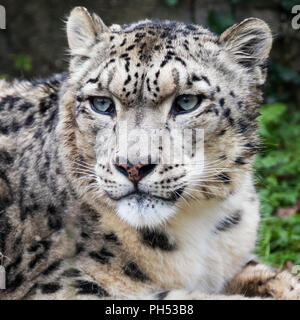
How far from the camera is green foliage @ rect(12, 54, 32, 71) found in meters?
11.5

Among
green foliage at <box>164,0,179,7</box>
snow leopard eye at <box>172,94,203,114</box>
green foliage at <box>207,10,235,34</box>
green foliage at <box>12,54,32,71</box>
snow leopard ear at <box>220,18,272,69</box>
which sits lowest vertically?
snow leopard eye at <box>172,94,203,114</box>

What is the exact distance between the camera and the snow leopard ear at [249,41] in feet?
16.9

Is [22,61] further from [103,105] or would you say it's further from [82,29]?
[103,105]

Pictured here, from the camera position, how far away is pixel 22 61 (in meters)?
11.5

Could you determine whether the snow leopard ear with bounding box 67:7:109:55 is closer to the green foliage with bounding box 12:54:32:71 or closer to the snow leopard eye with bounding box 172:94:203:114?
the snow leopard eye with bounding box 172:94:203:114

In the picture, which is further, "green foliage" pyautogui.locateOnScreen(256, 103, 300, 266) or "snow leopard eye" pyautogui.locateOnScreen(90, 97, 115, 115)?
"green foliage" pyautogui.locateOnScreen(256, 103, 300, 266)

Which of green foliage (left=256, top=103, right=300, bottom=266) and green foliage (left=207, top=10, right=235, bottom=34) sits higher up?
green foliage (left=207, top=10, right=235, bottom=34)

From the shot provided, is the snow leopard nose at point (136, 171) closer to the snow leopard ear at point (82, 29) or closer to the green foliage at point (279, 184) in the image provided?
the snow leopard ear at point (82, 29)

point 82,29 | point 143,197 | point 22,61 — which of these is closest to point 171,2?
point 22,61

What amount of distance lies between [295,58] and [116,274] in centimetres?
740

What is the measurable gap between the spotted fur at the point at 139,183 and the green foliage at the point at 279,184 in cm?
75

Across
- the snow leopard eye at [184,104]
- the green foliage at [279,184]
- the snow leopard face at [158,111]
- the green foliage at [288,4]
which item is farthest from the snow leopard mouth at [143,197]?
the green foliage at [288,4]

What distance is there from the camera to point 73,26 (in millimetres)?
5414

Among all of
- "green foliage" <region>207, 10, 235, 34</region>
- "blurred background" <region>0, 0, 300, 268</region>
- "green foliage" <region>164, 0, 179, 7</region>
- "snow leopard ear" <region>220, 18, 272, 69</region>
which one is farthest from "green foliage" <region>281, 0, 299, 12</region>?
"snow leopard ear" <region>220, 18, 272, 69</region>
